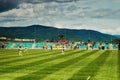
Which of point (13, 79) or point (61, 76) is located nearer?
point (13, 79)

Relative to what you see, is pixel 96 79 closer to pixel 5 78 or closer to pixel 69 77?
pixel 69 77

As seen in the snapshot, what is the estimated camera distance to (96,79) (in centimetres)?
2684

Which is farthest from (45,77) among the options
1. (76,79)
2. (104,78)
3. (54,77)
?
(104,78)

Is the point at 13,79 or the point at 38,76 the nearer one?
the point at 13,79

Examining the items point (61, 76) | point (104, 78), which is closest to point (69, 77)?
point (61, 76)

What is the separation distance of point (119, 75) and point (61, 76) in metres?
4.57

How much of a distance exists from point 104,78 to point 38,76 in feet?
16.1

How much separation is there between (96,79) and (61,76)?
291 cm

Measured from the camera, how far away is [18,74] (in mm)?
29531

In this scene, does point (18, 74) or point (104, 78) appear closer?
point (104, 78)

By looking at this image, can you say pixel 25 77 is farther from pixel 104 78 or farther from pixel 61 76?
pixel 104 78

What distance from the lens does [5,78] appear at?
27016 mm

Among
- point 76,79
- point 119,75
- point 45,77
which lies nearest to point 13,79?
point 45,77

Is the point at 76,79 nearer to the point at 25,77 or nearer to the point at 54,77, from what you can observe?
the point at 54,77
